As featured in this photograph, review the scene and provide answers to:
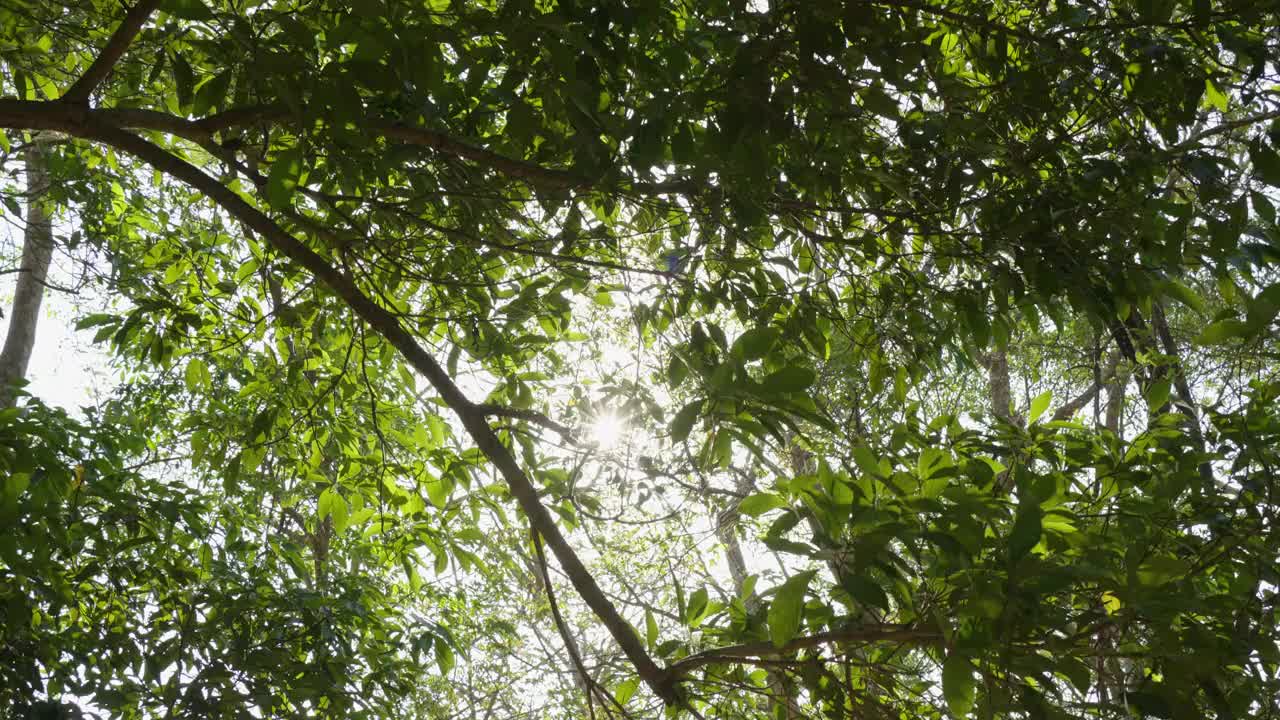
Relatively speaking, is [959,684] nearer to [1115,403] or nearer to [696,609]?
[696,609]

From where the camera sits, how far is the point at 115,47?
5.00ft

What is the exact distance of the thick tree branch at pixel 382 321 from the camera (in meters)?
1.61

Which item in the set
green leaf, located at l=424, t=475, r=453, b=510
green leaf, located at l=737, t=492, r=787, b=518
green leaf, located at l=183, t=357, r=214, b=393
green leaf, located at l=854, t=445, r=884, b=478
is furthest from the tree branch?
green leaf, located at l=183, t=357, r=214, b=393

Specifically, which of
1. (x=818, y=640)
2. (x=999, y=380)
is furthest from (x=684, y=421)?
(x=999, y=380)

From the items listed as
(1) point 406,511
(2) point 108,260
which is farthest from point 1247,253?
(2) point 108,260

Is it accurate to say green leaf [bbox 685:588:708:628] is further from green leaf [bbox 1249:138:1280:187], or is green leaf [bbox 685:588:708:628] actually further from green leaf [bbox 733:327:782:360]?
green leaf [bbox 1249:138:1280:187]

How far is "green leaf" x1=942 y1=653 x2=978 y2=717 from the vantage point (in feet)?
3.65

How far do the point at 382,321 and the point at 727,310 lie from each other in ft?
2.55

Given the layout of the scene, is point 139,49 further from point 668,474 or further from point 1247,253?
point 1247,253

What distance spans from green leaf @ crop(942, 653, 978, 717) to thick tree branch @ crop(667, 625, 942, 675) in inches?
4.0

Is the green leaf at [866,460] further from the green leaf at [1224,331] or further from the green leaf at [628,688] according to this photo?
the green leaf at [628,688]

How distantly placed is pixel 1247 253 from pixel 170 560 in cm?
301

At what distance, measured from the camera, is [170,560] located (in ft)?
9.46

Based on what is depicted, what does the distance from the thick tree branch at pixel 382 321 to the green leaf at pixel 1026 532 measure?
730 mm
